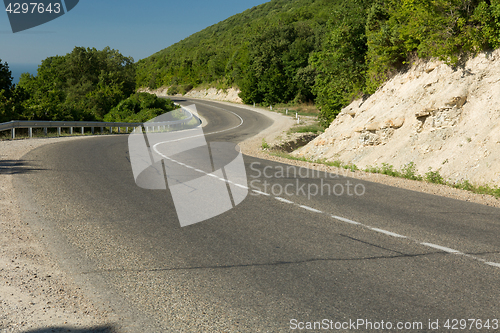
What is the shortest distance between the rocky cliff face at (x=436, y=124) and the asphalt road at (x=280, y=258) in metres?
4.44

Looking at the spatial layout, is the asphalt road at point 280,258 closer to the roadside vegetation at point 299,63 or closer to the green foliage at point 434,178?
the green foliage at point 434,178

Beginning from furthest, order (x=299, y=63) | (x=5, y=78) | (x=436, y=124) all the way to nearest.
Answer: (x=299, y=63) < (x=5, y=78) < (x=436, y=124)

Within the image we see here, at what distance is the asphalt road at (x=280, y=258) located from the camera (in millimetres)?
3799

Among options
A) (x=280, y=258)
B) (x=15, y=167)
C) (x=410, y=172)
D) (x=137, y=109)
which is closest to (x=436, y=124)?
(x=410, y=172)

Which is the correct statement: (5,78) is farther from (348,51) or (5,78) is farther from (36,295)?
(36,295)

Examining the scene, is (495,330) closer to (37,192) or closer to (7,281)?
(7,281)

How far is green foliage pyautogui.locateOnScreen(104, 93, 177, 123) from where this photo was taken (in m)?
45.4

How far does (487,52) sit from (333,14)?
1190 cm

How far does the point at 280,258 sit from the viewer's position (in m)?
5.18

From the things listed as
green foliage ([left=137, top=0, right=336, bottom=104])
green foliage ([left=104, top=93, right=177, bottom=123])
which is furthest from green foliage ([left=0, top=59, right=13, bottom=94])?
green foliage ([left=137, top=0, right=336, bottom=104])

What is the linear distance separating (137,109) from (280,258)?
154 ft

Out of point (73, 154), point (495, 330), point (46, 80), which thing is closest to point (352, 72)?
point (73, 154)

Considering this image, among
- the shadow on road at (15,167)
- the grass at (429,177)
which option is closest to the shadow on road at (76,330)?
the shadow on road at (15,167)

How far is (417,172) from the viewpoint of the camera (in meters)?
13.3
